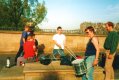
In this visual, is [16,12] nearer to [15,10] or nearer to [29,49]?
[15,10]

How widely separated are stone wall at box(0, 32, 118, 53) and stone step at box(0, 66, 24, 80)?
12.1 metres

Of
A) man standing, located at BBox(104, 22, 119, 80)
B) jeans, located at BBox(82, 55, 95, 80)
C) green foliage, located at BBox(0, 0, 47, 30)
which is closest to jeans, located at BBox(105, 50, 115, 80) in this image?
man standing, located at BBox(104, 22, 119, 80)

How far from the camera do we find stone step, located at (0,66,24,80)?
33.5ft

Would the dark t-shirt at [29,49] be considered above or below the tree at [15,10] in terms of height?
below

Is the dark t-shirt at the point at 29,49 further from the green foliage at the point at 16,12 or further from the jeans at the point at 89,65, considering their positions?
the green foliage at the point at 16,12

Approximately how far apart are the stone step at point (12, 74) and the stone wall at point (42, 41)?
12.1m

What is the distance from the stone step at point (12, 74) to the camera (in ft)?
33.5

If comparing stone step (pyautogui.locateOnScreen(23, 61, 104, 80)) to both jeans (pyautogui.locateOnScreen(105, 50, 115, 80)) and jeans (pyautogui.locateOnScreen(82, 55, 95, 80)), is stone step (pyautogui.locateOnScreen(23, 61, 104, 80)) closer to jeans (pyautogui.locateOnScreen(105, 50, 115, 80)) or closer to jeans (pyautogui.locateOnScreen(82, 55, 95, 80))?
jeans (pyautogui.locateOnScreen(105, 50, 115, 80))

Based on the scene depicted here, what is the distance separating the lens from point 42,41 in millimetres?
24547

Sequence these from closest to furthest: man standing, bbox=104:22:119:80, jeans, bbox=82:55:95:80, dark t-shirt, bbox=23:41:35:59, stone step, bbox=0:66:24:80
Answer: jeans, bbox=82:55:95:80, man standing, bbox=104:22:119:80, stone step, bbox=0:66:24:80, dark t-shirt, bbox=23:41:35:59

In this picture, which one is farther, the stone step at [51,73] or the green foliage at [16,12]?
the green foliage at [16,12]

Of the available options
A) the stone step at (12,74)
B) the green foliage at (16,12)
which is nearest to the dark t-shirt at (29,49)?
the stone step at (12,74)

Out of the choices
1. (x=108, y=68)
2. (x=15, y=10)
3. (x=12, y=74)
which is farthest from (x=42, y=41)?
(x=15, y=10)

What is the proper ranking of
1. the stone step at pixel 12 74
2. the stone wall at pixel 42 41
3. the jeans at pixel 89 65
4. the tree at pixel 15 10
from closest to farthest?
the jeans at pixel 89 65
the stone step at pixel 12 74
the stone wall at pixel 42 41
the tree at pixel 15 10
